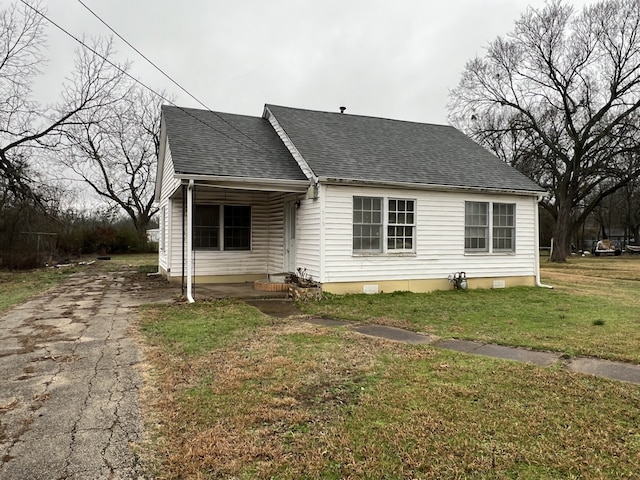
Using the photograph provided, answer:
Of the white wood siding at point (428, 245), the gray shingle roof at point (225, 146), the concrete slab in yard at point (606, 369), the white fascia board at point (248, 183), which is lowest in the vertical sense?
the concrete slab in yard at point (606, 369)

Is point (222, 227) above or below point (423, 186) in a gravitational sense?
below

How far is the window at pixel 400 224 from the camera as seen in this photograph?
37.6 ft

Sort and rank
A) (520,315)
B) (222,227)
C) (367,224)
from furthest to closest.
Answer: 1. (222,227)
2. (367,224)
3. (520,315)

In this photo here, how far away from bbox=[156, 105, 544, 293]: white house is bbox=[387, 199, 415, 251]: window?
0.03m

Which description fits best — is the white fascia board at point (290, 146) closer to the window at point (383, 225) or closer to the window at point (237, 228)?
the window at point (383, 225)

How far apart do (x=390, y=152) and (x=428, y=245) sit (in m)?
3.02

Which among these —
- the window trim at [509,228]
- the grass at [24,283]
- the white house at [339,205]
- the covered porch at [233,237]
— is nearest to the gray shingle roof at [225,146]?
the white house at [339,205]

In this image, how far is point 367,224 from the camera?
439 inches

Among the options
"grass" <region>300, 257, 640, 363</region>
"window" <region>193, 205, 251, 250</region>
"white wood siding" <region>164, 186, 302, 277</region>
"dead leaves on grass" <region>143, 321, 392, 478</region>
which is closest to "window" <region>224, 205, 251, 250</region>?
"window" <region>193, 205, 251, 250</region>

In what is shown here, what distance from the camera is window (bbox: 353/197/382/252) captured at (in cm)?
1103

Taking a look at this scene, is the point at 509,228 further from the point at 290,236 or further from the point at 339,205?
the point at 290,236

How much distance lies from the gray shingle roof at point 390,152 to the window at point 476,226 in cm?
63

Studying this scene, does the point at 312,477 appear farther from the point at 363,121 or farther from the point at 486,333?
the point at 363,121

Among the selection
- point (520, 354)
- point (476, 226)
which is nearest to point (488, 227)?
point (476, 226)
